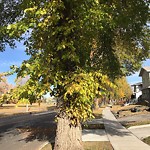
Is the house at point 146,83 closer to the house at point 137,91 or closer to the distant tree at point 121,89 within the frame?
the distant tree at point 121,89

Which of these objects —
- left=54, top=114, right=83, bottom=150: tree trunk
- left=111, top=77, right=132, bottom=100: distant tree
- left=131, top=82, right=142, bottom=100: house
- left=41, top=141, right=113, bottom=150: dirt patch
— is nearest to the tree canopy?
left=54, top=114, right=83, bottom=150: tree trunk

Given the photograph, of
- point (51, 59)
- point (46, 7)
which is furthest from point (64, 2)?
point (51, 59)

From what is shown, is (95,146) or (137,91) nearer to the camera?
(95,146)

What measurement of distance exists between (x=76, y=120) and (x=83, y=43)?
2293 mm

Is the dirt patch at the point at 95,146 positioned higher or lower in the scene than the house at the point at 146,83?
lower

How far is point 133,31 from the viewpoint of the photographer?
1279 cm

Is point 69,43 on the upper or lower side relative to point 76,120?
upper

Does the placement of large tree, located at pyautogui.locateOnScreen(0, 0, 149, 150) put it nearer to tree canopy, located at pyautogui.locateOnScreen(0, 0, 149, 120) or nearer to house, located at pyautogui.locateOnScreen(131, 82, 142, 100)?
tree canopy, located at pyautogui.locateOnScreen(0, 0, 149, 120)

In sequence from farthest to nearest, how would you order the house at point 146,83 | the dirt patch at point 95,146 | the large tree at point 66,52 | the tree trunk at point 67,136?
the house at point 146,83 → the dirt patch at point 95,146 → the tree trunk at point 67,136 → the large tree at point 66,52

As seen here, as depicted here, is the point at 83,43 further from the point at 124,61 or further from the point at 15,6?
the point at 124,61

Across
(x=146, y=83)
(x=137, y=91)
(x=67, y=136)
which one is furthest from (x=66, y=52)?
(x=137, y=91)

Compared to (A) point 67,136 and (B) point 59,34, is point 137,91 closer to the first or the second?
(A) point 67,136

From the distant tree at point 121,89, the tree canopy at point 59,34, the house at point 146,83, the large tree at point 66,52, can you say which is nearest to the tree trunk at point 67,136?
the large tree at point 66,52

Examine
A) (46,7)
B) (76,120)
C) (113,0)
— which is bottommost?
(76,120)
